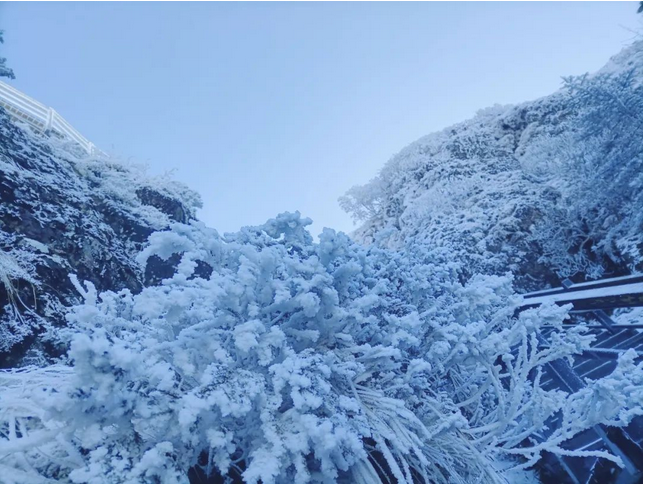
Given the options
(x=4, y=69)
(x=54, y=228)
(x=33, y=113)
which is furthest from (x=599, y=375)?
(x=33, y=113)

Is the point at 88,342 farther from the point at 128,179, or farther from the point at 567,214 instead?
the point at 567,214

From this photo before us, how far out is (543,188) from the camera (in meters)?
6.66

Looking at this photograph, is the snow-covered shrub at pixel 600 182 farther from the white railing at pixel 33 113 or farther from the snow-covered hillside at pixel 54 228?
the white railing at pixel 33 113

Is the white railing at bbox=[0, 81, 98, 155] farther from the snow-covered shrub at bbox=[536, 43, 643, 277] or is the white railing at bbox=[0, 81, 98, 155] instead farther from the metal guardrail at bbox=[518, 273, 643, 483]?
the snow-covered shrub at bbox=[536, 43, 643, 277]

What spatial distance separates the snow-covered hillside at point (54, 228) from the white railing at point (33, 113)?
3.12ft

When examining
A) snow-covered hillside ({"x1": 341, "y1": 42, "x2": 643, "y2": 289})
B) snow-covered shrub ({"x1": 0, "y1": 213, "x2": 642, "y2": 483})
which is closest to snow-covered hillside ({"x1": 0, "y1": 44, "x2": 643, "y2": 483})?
snow-covered shrub ({"x1": 0, "y1": 213, "x2": 642, "y2": 483})

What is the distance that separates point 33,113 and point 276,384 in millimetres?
6955

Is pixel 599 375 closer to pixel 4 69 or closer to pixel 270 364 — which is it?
pixel 270 364

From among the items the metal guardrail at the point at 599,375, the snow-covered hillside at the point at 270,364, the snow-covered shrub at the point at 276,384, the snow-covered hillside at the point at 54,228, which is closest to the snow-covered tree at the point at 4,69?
the snow-covered hillside at the point at 54,228

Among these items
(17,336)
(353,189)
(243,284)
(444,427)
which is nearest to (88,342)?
(243,284)

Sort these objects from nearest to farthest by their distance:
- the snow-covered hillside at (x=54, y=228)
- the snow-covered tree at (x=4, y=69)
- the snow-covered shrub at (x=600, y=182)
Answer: the snow-covered hillside at (x=54, y=228) → the snow-covered tree at (x=4, y=69) → the snow-covered shrub at (x=600, y=182)

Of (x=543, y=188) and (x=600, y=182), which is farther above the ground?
(x=543, y=188)

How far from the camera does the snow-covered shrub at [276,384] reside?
3.54 ft

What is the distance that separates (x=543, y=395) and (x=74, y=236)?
14.5 feet
